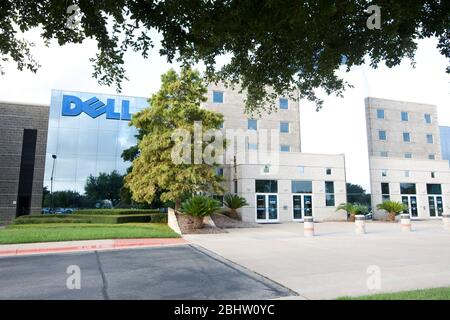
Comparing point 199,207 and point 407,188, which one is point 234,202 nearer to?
point 199,207

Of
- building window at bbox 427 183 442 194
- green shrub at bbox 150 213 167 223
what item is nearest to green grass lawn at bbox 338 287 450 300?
green shrub at bbox 150 213 167 223

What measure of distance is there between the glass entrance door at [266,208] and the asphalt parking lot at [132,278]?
1811 centimetres

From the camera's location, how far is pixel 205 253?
1166 cm

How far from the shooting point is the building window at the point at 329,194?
30875mm

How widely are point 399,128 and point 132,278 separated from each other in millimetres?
44950

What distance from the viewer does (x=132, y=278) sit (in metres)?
7.53

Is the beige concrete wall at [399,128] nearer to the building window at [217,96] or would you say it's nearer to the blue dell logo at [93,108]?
the building window at [217,96]

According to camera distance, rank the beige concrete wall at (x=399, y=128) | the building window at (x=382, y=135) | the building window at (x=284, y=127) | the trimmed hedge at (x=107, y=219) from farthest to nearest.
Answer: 1. the building window at (x=382, y=135)
2. the beige concrete wall at (x=399, y=128)
3. the building window at (x=284, y=127)
4. the trimmed hedge at (x=107, y=219)

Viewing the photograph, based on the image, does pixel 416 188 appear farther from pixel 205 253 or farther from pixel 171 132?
pixel 205 253

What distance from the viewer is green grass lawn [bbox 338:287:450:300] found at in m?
5.29

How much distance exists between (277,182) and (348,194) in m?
7.85

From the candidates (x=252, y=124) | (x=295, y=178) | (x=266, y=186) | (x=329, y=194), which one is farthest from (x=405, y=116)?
(x=266, y=186)

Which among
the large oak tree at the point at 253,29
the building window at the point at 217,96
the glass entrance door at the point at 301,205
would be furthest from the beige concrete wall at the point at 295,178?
the large oak tree at the point at 253,29

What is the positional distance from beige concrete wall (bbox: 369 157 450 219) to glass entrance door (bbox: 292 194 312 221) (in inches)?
282
